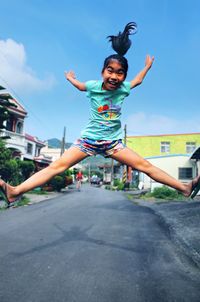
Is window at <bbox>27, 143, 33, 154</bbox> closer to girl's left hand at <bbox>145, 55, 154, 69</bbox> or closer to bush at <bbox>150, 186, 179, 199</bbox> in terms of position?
bush at <bbox>150, 186, 179, 199</bbox>

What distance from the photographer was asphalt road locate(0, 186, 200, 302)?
8.80ft

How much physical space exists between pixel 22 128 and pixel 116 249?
28.2m

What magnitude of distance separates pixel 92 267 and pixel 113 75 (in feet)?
8.07

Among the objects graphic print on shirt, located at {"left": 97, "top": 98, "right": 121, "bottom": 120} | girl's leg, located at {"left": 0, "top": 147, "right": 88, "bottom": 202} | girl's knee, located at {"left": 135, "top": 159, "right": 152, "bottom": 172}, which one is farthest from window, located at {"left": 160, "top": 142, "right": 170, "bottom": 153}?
girl's leg, located at {"left": 0, "top": 147, "right": 88, "bottom": 202}

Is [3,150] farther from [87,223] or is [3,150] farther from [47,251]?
[47,251]

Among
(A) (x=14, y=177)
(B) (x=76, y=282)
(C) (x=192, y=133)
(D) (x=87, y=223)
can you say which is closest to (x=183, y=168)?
(C) (x=192, y=133)

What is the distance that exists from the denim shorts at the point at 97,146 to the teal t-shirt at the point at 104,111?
0.05 m

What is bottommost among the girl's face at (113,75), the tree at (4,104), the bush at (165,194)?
the bush at (165,194)

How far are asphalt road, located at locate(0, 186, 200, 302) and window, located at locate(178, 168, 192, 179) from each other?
68.7 feet

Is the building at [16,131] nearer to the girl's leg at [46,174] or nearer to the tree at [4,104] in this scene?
the tree at [4,104]

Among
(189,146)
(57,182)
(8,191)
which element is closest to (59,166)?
(8,191)

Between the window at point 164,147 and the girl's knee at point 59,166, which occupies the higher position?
the window at point 164,147

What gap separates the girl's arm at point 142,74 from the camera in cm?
370

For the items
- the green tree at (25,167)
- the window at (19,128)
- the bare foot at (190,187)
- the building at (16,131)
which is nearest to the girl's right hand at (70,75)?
the bare foot at (190,187)
